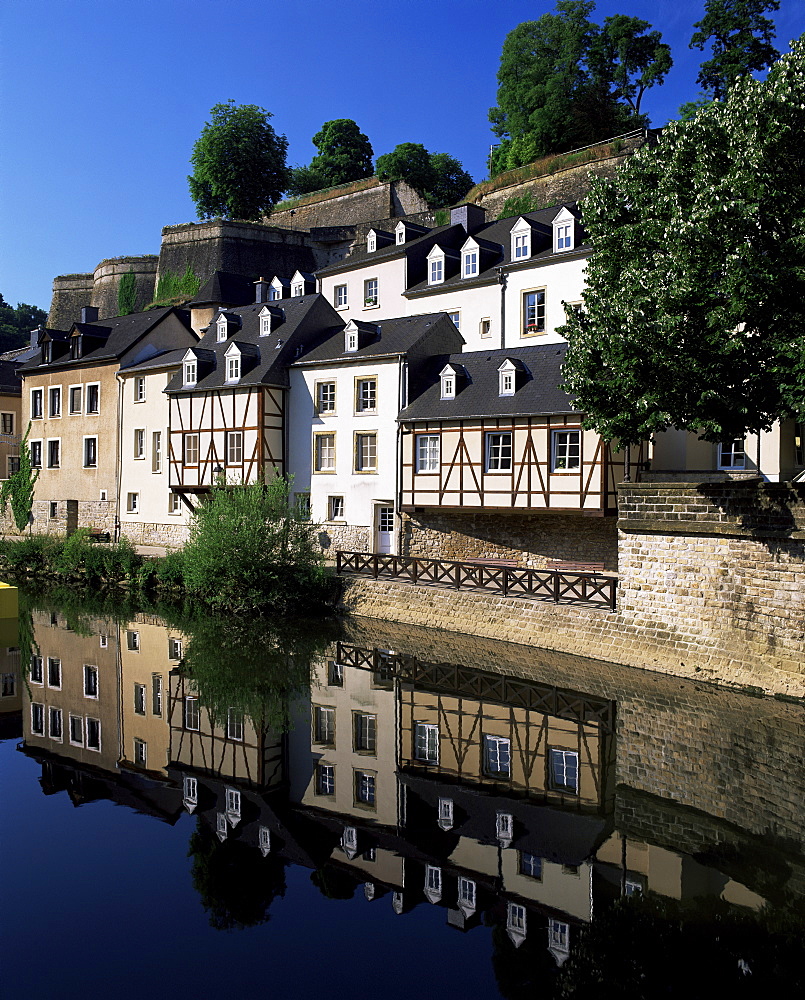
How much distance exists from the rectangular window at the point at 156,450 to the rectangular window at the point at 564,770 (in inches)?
866

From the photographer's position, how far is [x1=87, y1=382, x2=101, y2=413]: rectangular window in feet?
109

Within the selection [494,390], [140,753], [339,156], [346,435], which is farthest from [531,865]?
[339,156]

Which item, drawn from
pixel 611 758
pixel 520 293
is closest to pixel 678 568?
pixel 611 758

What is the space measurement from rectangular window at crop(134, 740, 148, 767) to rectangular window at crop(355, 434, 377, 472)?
13.4 meters

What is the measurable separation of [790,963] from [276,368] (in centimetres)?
2261

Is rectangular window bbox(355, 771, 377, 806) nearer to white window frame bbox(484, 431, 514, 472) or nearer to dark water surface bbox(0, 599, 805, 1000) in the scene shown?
dark water surface bbox(0, 599, 805, 1000)

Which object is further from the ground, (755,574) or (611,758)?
(755,574)

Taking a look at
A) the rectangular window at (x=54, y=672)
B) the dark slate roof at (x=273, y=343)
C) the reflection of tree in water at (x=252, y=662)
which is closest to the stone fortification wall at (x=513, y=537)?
the reflection of tree in water at (x=252, y=662)

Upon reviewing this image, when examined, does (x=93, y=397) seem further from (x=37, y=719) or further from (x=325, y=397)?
(x=37, y=719)

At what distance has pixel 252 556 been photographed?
2155 centimetres

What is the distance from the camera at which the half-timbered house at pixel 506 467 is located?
20.4 m

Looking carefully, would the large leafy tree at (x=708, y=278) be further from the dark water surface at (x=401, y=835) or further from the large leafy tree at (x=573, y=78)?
the large leafy tree at (x=573, y=78)

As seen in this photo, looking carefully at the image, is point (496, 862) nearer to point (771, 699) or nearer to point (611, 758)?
point (611, 758)

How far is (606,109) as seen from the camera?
40094mm
